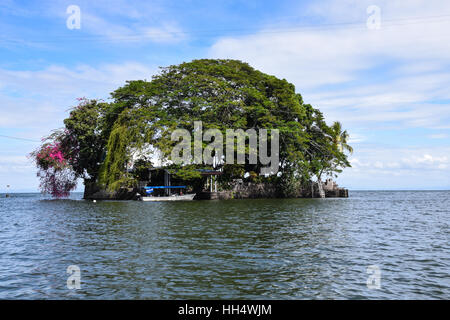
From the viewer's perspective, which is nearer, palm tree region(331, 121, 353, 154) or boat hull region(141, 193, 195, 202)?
boat hull region(141, 193, 195, 202)

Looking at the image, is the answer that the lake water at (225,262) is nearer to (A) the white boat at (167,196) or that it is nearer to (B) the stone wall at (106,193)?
(A) the white boat at (167,196)

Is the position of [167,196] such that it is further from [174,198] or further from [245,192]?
[245,192]

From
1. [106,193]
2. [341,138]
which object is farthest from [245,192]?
[341,138]

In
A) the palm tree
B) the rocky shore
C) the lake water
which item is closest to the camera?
the lake water

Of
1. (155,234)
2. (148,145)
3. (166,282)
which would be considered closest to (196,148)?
(148,145)

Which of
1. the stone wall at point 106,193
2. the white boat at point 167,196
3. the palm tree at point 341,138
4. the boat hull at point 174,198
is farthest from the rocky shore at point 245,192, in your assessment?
the palm tree at point 341,138

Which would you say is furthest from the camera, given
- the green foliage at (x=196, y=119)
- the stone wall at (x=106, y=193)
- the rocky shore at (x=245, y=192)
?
the stone wall at (x=106, y=193)

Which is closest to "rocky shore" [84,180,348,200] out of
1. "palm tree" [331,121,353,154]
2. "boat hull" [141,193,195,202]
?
"boat hull" [141,193,195,202]

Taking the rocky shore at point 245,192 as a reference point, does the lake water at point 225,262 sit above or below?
below

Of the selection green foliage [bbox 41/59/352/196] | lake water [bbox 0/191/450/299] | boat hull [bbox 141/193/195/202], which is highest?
green foliage [bbox 41/59/352/196]

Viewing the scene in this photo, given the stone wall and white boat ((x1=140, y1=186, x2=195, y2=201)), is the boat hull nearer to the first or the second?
white boat ((x1=140, y1=186, x2=195, y2=201))

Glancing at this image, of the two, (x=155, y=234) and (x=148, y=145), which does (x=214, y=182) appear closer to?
(x=148, y=145)

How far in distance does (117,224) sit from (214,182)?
29727mm

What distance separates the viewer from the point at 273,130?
1868 inches
